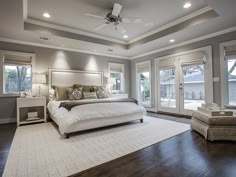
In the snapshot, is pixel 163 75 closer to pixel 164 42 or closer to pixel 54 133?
pixel 164 42

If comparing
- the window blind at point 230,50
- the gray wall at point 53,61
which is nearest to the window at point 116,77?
the gray wall at point 53,61

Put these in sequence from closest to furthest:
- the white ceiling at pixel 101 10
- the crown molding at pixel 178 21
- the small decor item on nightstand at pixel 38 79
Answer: the white ceiling at pixel 101 10
the crown molding at pixel 178 21
the small decor item on nightstand at pixel 38 79

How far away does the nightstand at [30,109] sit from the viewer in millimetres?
4047

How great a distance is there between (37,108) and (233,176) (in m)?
5.17

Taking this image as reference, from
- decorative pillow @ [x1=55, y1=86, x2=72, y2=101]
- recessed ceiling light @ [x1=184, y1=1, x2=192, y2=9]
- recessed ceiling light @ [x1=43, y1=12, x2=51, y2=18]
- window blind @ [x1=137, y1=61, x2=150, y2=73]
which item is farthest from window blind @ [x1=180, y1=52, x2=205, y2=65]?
recessed ceiling light @ [x1=43, y1=12, x2=51, y2=18]

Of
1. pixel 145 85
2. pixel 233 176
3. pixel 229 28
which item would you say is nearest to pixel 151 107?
pixel 145 85

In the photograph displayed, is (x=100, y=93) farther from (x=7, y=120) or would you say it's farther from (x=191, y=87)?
(x=191, y=87)

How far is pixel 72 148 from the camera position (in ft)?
8.04

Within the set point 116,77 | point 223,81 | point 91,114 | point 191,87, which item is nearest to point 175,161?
point 91,114

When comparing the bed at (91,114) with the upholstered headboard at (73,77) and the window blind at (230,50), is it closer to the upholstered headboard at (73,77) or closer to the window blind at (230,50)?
the upholstered headboard at (73,77)

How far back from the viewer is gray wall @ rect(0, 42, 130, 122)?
4348 mm

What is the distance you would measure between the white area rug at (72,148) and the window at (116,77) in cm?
319

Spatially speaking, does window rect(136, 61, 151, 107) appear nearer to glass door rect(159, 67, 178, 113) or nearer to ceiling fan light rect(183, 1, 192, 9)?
glass door rect(159, 67, 178, 113)

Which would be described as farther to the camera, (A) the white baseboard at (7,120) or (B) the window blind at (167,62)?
(B) the window blind at (167,62)
